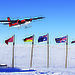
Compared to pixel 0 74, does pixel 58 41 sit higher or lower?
higher

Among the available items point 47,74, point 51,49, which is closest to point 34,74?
point 47,74

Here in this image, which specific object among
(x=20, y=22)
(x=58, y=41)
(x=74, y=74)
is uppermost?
(x=20, y=22)

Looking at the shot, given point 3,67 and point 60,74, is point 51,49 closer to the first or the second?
point 3,67

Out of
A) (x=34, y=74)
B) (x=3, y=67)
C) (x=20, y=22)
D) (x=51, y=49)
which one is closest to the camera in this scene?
(x=34, y=74)

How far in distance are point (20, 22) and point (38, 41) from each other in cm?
1740

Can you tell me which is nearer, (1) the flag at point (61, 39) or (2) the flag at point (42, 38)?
(2) the flag at point (42, 38)

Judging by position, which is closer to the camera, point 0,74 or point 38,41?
point 0,74

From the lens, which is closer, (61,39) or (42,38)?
(42,38)

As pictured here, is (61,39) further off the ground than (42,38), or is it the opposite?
(42,38)

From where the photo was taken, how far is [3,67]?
33.8 meters

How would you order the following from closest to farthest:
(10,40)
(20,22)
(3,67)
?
(3,67) → (10,40) → (20,22)

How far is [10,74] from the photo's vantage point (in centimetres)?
2486

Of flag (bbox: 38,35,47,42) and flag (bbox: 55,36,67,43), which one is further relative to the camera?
flag (bbox: 55,36,67,43)

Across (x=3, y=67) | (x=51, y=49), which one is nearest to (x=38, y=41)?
(x=3, y=67)
